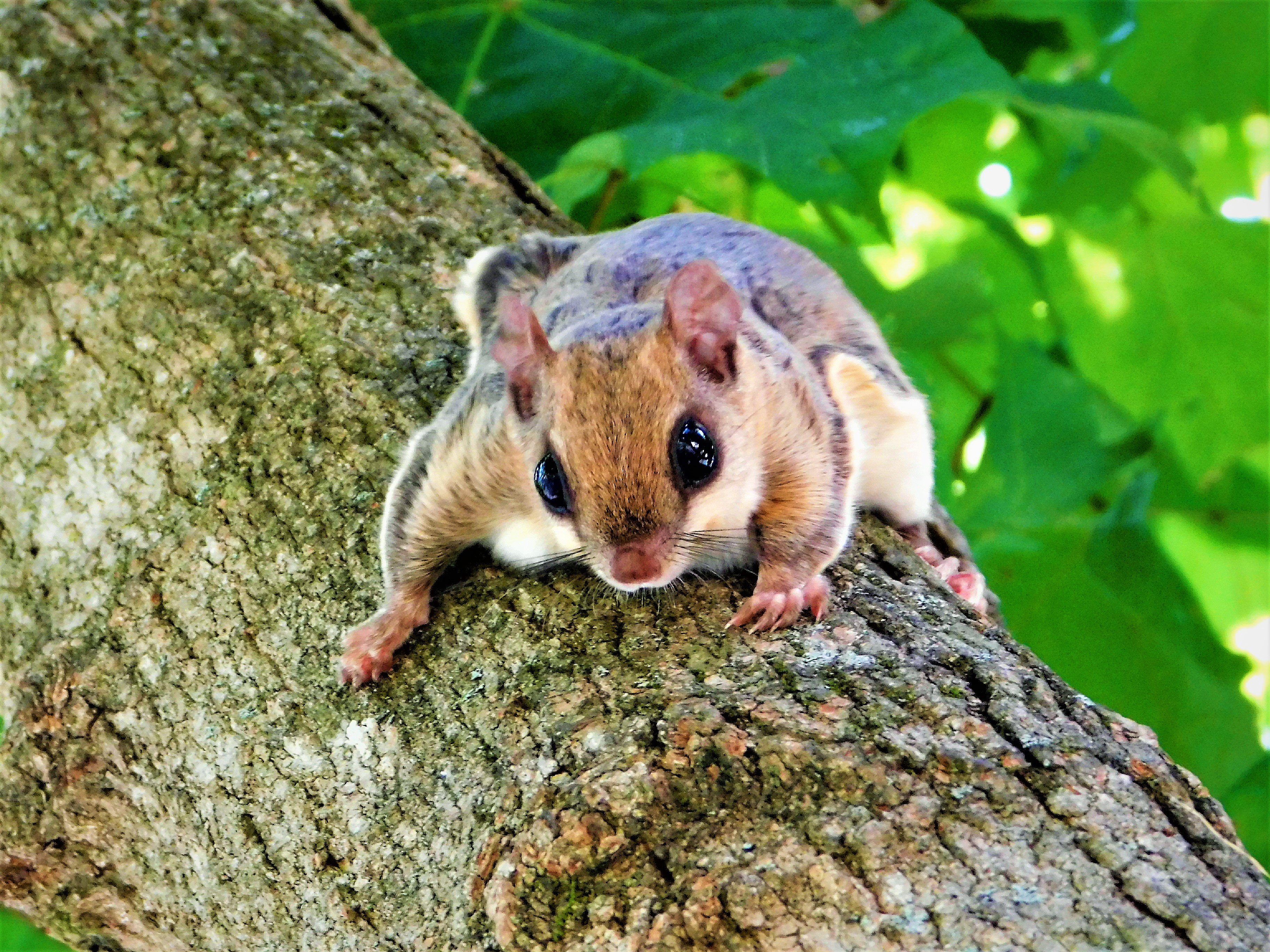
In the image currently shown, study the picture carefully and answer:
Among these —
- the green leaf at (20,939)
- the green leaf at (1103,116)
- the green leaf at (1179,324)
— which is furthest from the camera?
the green leaf at (1179,324)

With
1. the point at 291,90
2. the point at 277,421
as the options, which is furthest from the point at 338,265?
the point at 291,90

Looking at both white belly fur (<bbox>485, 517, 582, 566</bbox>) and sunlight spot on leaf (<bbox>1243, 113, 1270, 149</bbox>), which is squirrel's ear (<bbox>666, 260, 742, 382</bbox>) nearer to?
white belly fur (<bbox>485, 517, 582, 566</bbox>)

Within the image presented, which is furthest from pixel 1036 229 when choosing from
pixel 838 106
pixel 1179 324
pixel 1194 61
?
pixel 838 106

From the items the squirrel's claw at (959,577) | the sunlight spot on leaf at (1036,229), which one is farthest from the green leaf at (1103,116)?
the squirrel's claw at (959,577)

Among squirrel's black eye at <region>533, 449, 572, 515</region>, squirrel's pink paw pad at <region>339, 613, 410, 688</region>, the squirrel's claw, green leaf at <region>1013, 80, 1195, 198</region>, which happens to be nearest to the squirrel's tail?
squirrel's black eye at <region>533, 449, 572, 515</region>

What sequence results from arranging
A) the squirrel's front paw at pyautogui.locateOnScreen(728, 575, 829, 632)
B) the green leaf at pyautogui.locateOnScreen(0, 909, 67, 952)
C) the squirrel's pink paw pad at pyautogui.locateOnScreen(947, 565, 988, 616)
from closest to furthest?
the squirrel's front paw at pyautogui.locateOnScreen(728, 575, 829, 632) → the squirrel's pink paw pad at pyautogui.locateOnScreen(947, 565, 988, 616) → the green leaf at pyautogui.locateOnScreen(0, 909, 67, 952)

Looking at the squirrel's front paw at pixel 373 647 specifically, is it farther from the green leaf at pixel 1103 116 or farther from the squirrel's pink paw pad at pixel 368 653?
the green leaf at pixel 1103 116
